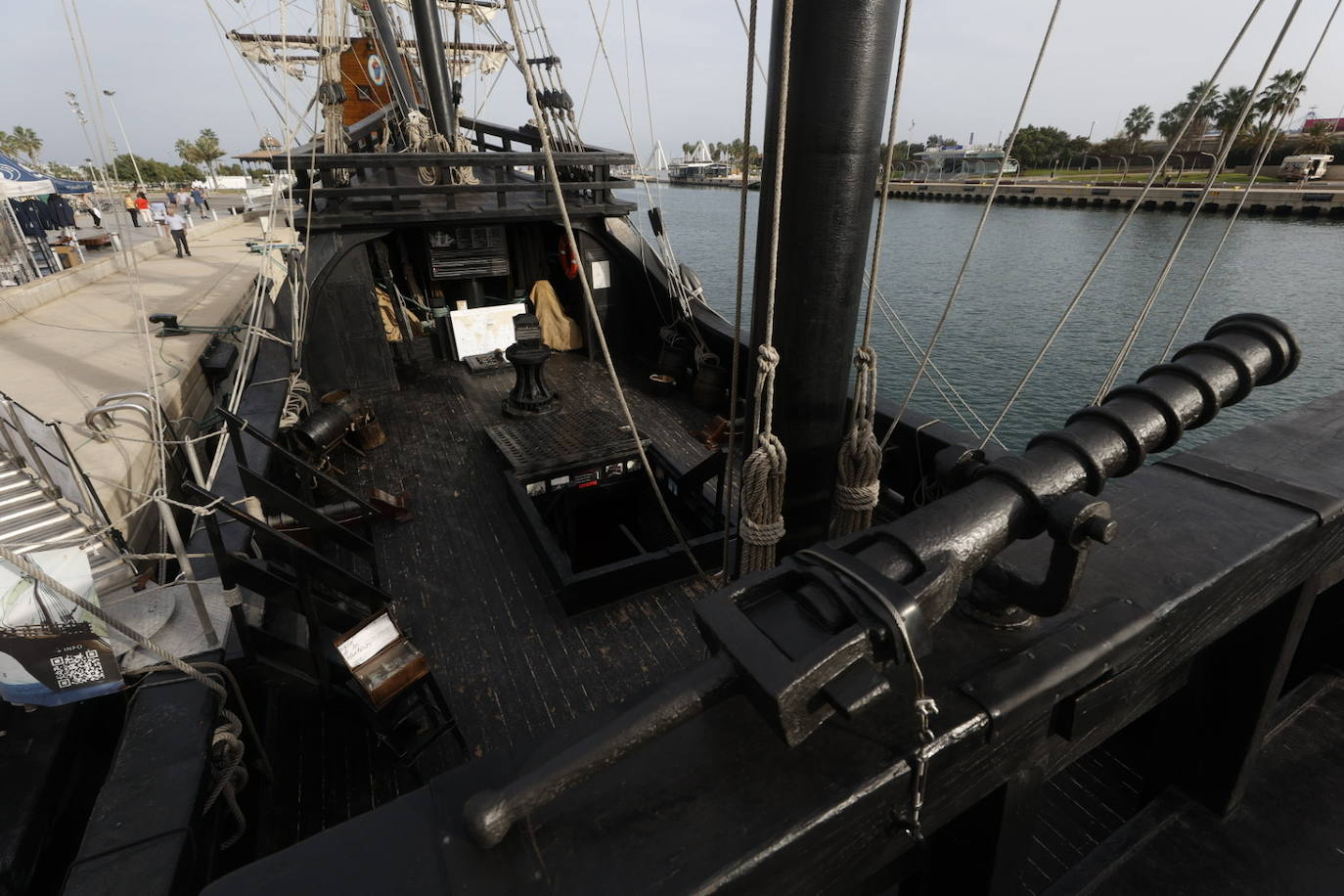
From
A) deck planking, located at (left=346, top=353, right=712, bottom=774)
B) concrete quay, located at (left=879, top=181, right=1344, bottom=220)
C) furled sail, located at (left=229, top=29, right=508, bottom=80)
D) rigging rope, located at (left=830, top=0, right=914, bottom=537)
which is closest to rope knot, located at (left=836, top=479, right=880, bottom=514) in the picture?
rigging rope, located at (left=830, top=0, right=914, bottom=537)

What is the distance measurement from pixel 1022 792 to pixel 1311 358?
913 inches

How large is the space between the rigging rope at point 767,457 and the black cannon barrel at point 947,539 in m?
0.85

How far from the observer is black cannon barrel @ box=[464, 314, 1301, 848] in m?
1.07

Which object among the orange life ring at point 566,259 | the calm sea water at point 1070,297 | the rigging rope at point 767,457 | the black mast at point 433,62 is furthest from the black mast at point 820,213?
the calm sea water at point 1070,297

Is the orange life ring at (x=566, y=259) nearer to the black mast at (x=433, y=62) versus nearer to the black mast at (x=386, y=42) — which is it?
the black mast at (x=433, y=62)

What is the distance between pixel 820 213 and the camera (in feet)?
6.84

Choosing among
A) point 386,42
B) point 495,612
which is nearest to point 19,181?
point 386,42

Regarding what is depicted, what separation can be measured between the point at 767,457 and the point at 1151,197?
63.7 m

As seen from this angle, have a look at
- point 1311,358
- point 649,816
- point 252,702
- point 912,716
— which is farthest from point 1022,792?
point 1311,358

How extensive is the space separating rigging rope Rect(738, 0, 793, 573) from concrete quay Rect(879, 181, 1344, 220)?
32.8 meters

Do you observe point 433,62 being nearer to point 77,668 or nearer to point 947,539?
point 77,668

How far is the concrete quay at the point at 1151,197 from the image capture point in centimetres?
4141

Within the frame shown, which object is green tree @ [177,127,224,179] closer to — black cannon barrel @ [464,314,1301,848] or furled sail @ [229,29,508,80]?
furled sail @ [229,29,508,80]

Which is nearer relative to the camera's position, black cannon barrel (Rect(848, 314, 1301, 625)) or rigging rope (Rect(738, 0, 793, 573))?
black cannon barrel (Rect(848, 314, 1301, 625))
